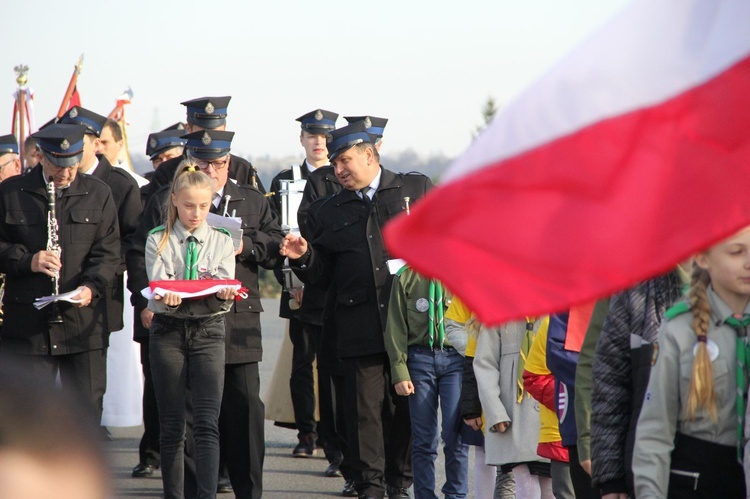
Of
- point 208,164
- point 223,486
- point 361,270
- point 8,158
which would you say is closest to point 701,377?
point 361,270

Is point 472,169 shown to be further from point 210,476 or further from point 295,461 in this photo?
point 295,461

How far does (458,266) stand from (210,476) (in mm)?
5846

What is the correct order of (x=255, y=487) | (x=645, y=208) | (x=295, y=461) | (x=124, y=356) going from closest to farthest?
(x=645, y=208) → (x=255, y=487) → (x=295, y=461) → (x=124, y=356)

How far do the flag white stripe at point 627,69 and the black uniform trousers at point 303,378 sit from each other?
8.14 m

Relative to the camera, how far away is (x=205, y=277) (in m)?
7.97

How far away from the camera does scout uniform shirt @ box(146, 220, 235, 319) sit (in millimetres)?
7879

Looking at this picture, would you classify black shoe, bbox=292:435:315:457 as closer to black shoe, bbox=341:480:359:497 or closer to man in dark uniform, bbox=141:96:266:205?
black shoe, bbox=341:480:359:497

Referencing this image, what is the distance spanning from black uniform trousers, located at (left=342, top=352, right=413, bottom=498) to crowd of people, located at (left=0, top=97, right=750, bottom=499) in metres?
0.01

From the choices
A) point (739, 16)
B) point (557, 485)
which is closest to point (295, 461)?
point (557, 485)

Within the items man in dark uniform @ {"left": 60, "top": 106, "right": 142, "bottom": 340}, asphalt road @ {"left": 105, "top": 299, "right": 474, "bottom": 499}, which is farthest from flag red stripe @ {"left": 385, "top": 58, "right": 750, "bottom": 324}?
man in dark uniform @ {"left": 60, "top": 106, "right": 142, "bottom": 340}

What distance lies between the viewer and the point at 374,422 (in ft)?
28.5

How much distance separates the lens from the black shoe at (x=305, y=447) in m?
11.1

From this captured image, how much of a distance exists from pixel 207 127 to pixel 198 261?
6.60 ft

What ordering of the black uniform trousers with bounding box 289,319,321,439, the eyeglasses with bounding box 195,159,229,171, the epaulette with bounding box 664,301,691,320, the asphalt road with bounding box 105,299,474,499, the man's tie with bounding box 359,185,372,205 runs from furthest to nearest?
the black uniform trousers with bounding box 289,319,321,439 < the asphalt road with bounding box 105,299,474,499 < the eyeglasses with bounding box 195,159,229,171 < the man's tie with bounding box 359,185,372,205 < the epaulette with bounding box 664,301,691,320
